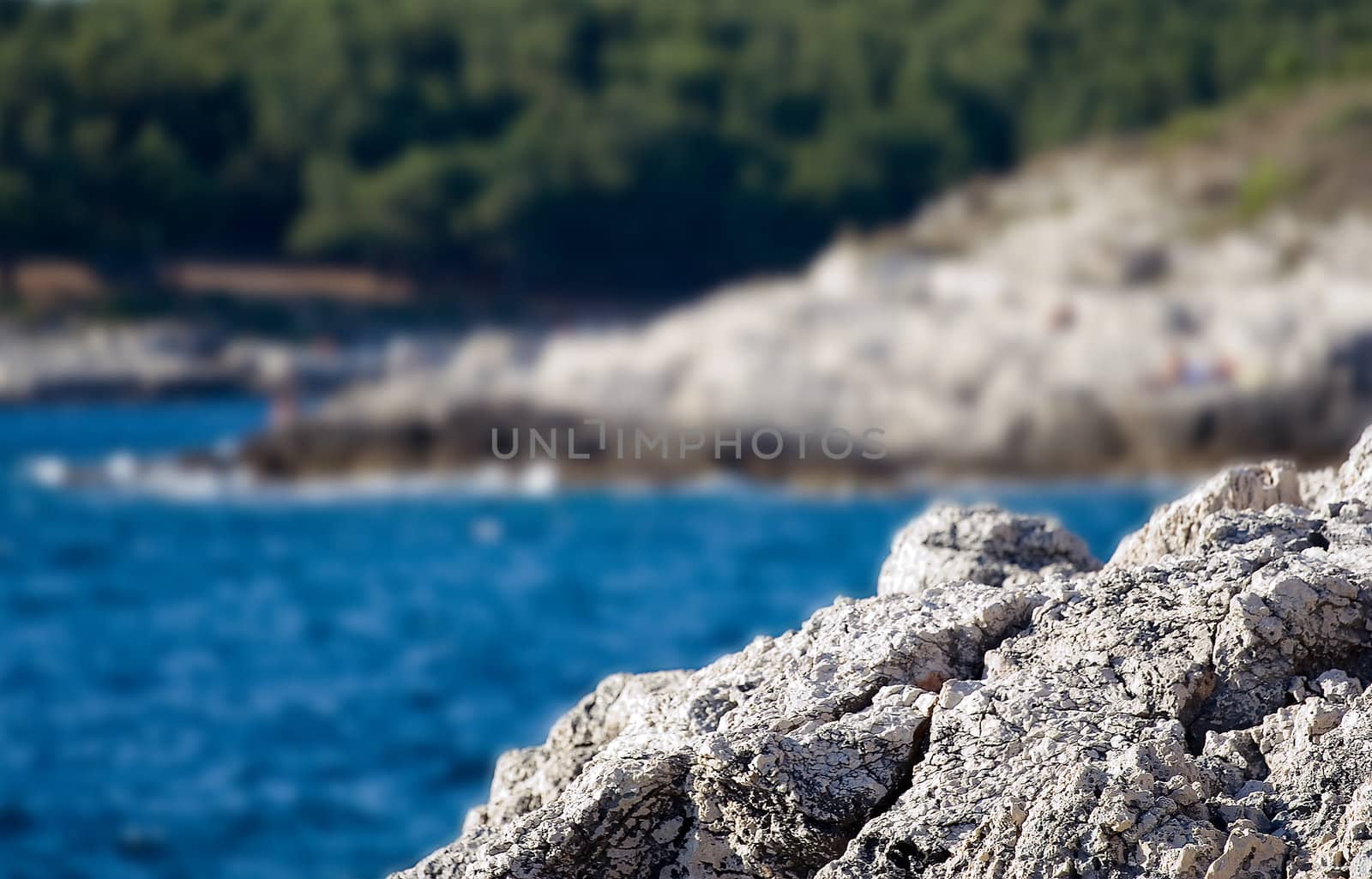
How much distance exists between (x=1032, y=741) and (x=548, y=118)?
56.2 m

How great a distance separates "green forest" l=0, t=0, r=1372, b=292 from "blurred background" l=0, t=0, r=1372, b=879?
0.18 metres

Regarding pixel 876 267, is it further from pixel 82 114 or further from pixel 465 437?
pixel 82 114

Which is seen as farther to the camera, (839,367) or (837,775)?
(839,367)

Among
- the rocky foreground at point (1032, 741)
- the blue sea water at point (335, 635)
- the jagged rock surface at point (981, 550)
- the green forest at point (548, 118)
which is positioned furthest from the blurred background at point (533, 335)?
the rocky foreground at point (1032, 741)

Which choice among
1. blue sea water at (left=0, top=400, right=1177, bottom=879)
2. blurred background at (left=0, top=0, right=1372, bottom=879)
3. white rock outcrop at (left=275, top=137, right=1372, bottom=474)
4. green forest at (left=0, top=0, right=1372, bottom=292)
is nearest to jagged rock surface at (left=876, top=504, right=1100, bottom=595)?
blue sea water at (left=0, top=400, right=1177, bottom=879)

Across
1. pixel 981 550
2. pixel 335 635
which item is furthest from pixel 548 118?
pixel 981 550

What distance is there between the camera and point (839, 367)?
22750mm

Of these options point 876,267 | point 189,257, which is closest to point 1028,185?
point 876,267

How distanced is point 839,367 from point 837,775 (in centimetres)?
2087

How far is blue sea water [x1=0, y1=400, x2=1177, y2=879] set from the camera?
8.77 m

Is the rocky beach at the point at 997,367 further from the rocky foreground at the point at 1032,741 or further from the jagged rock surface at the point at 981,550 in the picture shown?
the rocky foreground at the point at 1032,741

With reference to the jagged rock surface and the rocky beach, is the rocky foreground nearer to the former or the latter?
the jagged rock surface

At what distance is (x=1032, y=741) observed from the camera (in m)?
1.95

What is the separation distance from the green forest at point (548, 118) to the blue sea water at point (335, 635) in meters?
26.3
